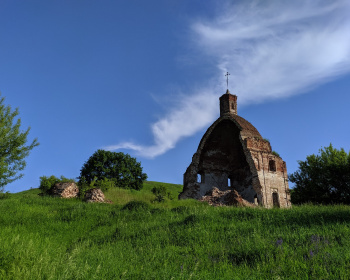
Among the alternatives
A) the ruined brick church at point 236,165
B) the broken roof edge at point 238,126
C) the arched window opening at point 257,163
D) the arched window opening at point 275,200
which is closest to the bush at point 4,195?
the ruined brick church at point 236,165

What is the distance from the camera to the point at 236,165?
32.0 m

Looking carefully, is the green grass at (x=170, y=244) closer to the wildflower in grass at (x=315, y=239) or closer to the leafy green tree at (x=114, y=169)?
the wildflower in grass at (x=315, y=239)

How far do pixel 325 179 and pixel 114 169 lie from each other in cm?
3111

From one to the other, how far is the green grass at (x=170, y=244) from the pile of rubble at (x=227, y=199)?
241 inches

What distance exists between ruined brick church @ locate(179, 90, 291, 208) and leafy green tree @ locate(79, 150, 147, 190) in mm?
19117

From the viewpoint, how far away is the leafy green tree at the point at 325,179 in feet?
80.5

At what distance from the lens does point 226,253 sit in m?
7.53

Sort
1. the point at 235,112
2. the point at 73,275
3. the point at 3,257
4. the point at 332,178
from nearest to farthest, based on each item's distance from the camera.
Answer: the point at 73,275, the point at 3,257, the point at 332,178, the point at 235,112

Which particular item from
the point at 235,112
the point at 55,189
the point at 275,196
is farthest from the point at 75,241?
the point at 235,112

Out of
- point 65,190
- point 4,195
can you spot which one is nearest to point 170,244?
point 65,190

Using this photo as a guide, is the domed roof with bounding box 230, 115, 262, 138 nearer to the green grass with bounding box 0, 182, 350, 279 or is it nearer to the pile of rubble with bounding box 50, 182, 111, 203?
the pile of rubble with bounding box 50, 182, 111, 203

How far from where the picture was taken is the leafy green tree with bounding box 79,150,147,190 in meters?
47.3

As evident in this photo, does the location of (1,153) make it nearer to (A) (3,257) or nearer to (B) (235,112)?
(A) (3,257)

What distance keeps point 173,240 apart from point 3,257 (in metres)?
5.23
